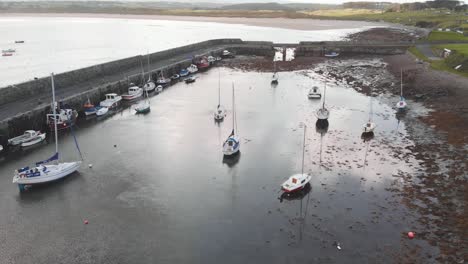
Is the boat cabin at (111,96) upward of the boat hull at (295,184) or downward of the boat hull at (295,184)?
upward

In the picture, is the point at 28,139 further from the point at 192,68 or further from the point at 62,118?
the point at 192,68

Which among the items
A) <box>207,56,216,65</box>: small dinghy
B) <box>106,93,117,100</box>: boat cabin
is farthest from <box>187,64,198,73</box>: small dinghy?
<box>106,93,117,100</box>: boat cabin

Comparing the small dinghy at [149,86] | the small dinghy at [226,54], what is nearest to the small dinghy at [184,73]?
the small dinghy at [149,86]

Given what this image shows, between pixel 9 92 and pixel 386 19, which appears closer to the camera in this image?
pixel 9 92

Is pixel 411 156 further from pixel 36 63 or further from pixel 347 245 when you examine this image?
pixel 36 63

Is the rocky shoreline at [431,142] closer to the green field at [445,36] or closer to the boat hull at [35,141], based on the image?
the green field at [445,36]

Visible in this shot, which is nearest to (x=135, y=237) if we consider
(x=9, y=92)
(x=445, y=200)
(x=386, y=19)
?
(x=445, y=200)

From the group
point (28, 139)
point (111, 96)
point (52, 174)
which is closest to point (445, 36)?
point (111, 96)

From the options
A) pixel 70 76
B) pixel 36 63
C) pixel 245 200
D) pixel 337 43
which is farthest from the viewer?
pixel 337 43
